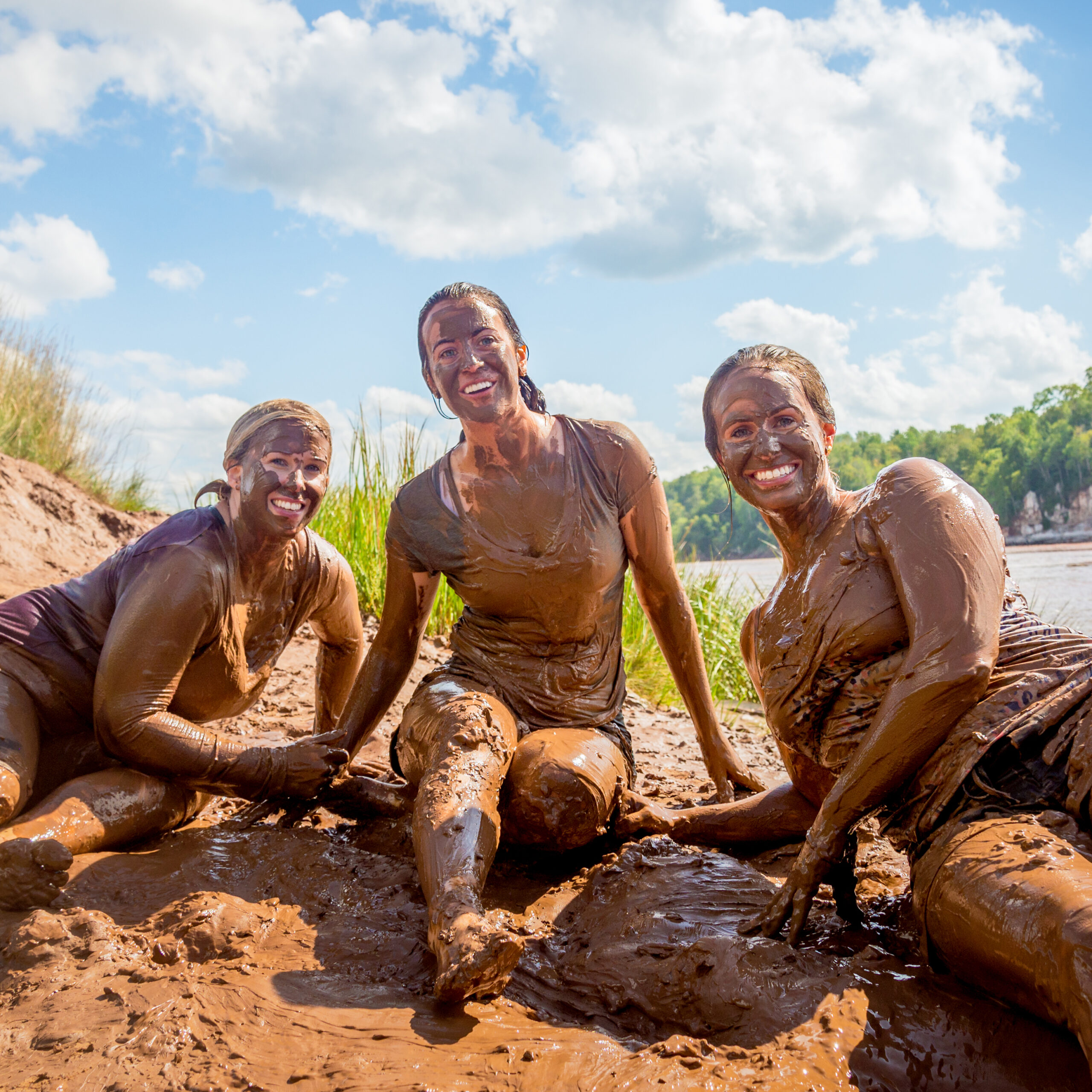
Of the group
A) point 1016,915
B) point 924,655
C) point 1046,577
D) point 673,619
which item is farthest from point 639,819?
point 1046,577

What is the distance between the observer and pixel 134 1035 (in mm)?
1994

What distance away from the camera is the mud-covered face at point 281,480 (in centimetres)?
331

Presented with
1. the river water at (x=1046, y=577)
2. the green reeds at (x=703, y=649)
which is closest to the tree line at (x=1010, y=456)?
the river water at (x=1046, y=577)

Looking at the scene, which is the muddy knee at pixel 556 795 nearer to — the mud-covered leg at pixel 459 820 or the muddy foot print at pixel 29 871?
the mud-covered leg at pixel 459 820

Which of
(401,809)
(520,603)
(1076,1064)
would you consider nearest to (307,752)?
(401,809)

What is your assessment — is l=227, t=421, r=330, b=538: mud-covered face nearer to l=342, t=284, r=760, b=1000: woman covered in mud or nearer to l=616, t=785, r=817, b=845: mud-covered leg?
l=342, t=284, r=760, b=1000: woman covered in mud

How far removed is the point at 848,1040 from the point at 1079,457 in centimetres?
4207

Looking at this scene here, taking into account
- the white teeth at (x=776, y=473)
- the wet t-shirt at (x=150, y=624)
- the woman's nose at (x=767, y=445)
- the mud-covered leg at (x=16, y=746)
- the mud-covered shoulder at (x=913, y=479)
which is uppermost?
the woman's nose at (x=767, y=445)

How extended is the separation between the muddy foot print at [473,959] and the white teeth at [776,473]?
137 centimetres

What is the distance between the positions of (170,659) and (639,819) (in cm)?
173

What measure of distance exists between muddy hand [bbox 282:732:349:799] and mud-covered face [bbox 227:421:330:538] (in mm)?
789

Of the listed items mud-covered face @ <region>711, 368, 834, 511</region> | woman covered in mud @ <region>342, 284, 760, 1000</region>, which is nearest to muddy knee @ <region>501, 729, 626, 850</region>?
woman covered in mud @ <region>342, 284, 760, 1000</region>

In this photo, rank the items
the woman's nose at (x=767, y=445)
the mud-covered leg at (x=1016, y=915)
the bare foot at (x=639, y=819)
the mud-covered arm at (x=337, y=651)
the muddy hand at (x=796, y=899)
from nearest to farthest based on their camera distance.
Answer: the mud-covered leg at (x=1016, y=915) < the muddy hand at (x=796, y=899) < the woman's nose at (x=767, y=445) < the bare foot at (x=639, y=819) < the mud-covered arm at (x=337, y=651)

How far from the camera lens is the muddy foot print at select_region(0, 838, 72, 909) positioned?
262cm
